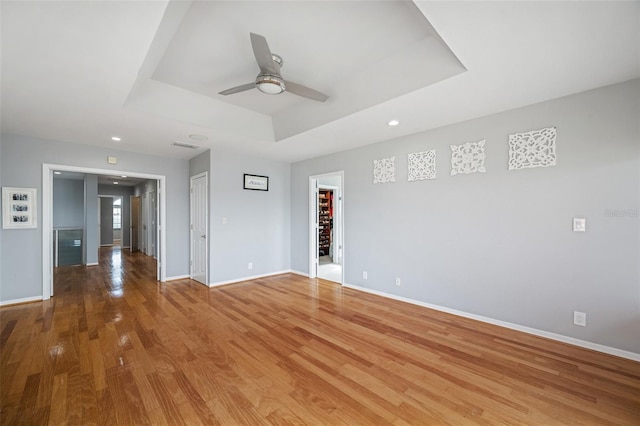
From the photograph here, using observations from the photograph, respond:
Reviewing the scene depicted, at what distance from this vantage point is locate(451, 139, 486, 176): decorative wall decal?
3.22 m

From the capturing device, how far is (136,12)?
1593 mm

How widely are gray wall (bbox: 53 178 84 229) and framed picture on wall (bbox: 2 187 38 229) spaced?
484 centimetres

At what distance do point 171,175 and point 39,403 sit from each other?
424 cm

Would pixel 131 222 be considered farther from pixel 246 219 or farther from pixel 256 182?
pixel 256 182

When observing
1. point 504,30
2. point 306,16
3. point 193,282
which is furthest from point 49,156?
point 504,30

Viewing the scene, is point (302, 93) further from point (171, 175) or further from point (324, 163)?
point (171, 175)

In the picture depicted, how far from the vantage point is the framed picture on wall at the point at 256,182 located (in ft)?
17.2

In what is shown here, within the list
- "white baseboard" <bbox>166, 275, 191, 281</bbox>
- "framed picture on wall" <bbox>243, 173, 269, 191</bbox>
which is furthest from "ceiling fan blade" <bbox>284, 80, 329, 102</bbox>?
"white baseboard" <bbox>166, 275, 191, 281</bbox>

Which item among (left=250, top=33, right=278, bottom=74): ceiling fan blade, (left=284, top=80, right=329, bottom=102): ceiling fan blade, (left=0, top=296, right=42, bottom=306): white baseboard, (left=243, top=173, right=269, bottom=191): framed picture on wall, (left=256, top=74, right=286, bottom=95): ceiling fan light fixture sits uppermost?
(left=250, top=33, right=278, bottom=74): ceiling fan blade

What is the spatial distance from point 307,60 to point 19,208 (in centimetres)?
469

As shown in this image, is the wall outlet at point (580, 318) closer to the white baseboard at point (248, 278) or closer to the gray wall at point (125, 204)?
the white baseboard at point (248, 278)

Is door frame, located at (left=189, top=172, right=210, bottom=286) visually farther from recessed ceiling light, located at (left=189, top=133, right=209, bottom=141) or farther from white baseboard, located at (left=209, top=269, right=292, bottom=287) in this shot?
recessed ceiling light, located at (left=189, top=133, right=209, bottom=141)

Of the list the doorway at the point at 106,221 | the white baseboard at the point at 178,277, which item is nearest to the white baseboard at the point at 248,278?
the white baseboard at the point at 178,277

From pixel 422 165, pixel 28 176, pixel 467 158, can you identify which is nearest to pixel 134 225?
pixel 28 176
